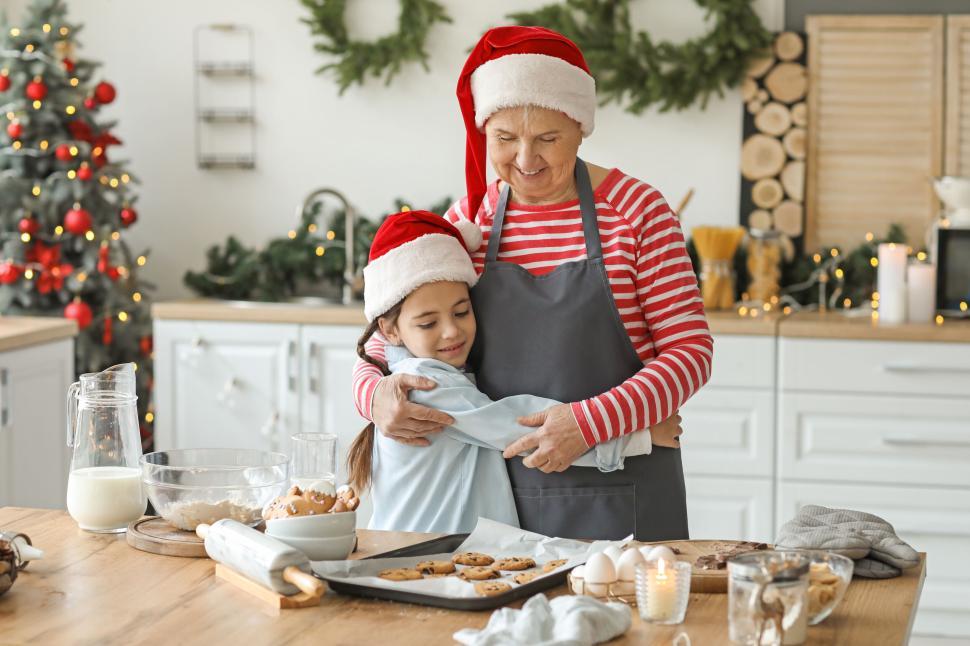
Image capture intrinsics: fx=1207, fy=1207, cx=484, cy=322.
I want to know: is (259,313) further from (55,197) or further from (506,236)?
(506,236)

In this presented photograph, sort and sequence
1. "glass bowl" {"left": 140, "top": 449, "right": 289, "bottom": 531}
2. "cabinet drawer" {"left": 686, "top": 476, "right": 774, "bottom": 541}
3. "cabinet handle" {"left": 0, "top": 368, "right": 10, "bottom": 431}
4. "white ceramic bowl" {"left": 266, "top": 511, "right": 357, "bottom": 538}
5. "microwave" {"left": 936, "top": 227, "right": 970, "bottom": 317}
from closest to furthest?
"white ceramic bowl" {"left": 266, "top": 511, "right": 357, "bottom": 538}, "glass bowl" {"left": 140, "top": 449, "right": 289, "bottom": 531}, "cabinet handle" {"left": 0, "top": 368, "right": 10, "bottom": 431}, "cabinet drawer" {"left": 686, "top": 476, "right": 774, "bottom": 541}, "microwave" {"left": 936, "top": 227, "right": 970, "bottom": 317}

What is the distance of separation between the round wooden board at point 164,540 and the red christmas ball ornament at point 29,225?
2.42 metres

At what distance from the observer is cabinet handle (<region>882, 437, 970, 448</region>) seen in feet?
11.7

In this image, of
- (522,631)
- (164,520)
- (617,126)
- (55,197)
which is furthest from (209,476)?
(617,126)

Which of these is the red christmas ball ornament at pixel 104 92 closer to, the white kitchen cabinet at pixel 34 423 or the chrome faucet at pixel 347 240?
the chrome faucet at pixel 347 240

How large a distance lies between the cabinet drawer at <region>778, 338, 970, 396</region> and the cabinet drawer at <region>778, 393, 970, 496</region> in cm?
3

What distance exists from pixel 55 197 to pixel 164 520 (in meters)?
Answer: 2.45

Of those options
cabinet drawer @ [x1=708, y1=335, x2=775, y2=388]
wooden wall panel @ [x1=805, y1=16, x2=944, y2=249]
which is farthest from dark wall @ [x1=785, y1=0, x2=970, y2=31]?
cabinet drawer @ [x1=708, y1=335, x2=775, y2=388]

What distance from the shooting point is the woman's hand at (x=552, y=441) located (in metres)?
1.92

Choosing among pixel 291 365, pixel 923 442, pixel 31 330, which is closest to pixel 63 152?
pixel 31 330

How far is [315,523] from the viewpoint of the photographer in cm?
158

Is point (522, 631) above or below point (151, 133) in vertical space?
below

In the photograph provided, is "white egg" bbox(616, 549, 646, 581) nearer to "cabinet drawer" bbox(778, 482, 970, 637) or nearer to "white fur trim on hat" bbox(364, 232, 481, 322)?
"white fur trim on hat" bbox(364, 232, 481, 322)

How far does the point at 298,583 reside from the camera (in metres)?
1.46
